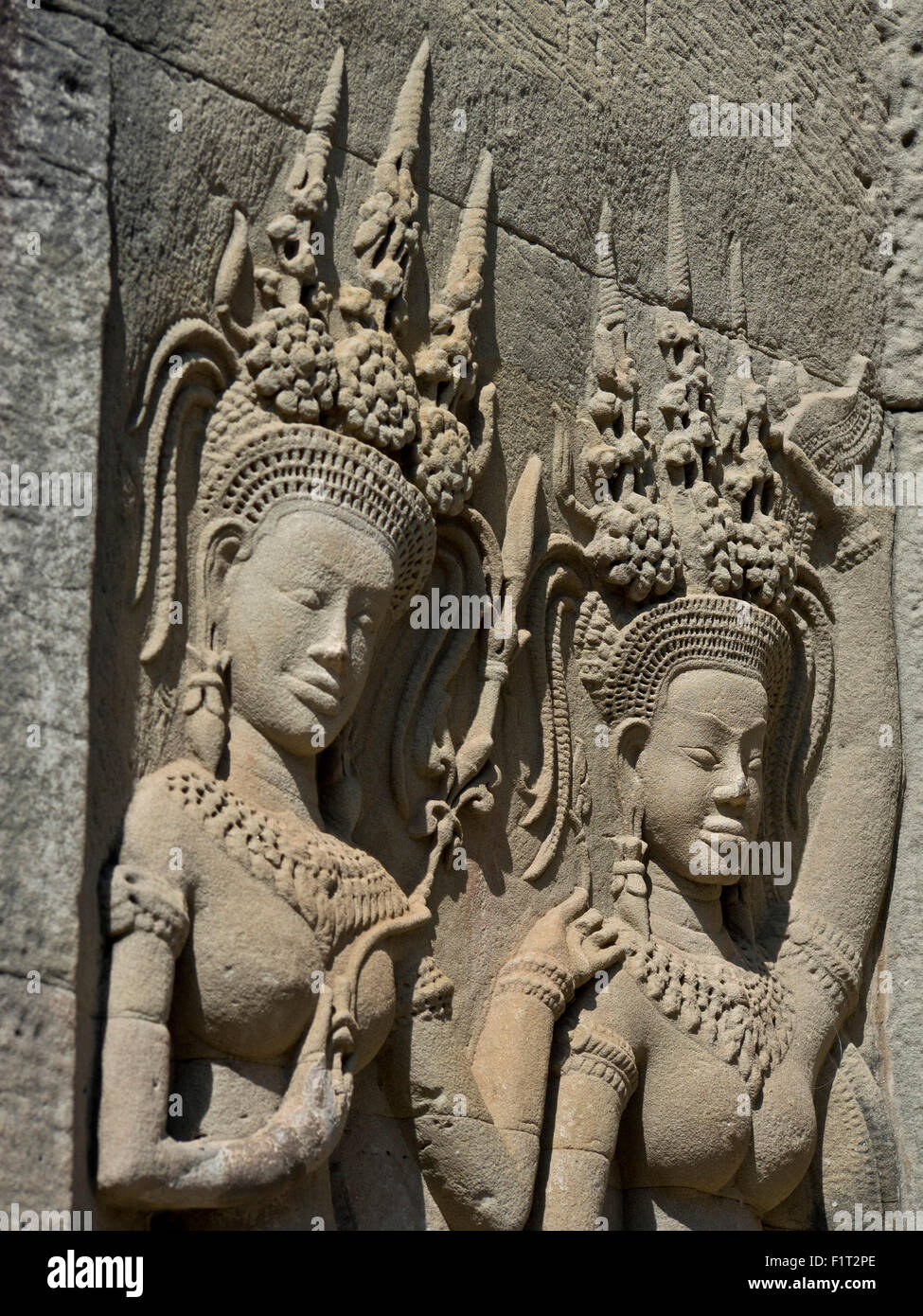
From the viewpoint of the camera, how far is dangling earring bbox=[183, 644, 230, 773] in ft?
16.8

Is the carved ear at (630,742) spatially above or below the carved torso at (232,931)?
above

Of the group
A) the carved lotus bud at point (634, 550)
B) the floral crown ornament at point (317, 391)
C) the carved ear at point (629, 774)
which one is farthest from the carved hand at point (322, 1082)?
the carved lotus bud at point (634, 550)

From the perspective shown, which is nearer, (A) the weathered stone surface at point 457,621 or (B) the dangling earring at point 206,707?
(A) the weathered stone surface at point 457,621

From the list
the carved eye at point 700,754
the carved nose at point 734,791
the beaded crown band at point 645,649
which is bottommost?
the carved nose at point 734,791

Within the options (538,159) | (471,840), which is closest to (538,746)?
(471,840)

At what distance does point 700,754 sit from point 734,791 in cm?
Result: 13

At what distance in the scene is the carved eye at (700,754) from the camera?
5980 mm

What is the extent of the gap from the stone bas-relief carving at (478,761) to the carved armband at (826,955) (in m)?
0.01

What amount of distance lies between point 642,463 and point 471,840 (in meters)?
1.10

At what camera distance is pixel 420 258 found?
580cm

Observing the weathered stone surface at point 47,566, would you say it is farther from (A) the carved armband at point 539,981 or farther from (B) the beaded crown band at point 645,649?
(B) the beaded crown band at point 645,649

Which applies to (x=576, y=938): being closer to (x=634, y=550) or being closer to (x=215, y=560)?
(x=634, y=550)

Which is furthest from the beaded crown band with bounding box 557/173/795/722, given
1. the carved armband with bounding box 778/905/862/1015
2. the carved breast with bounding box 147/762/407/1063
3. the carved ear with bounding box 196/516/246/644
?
the carved breast with bounding box 147/762/407/1063

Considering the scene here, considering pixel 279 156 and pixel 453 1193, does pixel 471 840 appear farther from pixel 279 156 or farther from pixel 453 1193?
pixel 279 156
